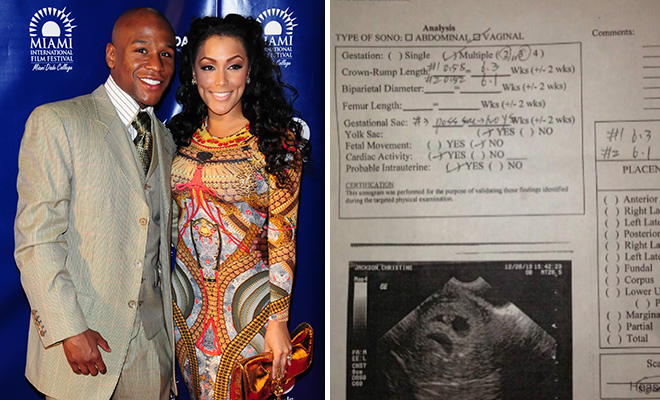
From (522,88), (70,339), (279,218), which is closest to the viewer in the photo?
(70,339)

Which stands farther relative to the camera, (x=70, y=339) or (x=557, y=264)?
(x=557, y=264)

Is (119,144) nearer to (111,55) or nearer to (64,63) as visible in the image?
(111,55)

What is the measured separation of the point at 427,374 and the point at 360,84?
1.21m

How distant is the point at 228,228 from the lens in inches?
73.3

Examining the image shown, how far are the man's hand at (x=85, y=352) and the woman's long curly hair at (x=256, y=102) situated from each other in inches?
29.9

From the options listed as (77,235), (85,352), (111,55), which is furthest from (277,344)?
(111,55)

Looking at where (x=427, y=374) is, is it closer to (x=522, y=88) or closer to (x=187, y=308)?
(x=187, y=308)

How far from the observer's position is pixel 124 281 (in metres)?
1.70

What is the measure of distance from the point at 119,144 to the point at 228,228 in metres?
0.45

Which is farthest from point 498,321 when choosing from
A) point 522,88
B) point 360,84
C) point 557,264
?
point 360,84

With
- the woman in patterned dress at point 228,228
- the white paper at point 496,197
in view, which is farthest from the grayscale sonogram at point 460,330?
the woman in patterned dress at point 228,228

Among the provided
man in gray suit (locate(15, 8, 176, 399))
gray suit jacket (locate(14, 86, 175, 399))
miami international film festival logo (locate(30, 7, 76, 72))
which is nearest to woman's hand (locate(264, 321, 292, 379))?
man in gray suit (locate(15, 8, 176, 399))


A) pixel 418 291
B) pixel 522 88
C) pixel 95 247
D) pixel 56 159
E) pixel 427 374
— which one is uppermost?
pixel 522 88

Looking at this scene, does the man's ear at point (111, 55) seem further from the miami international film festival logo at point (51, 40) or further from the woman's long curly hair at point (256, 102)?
the miami international film festival logo at point (51, 40)
